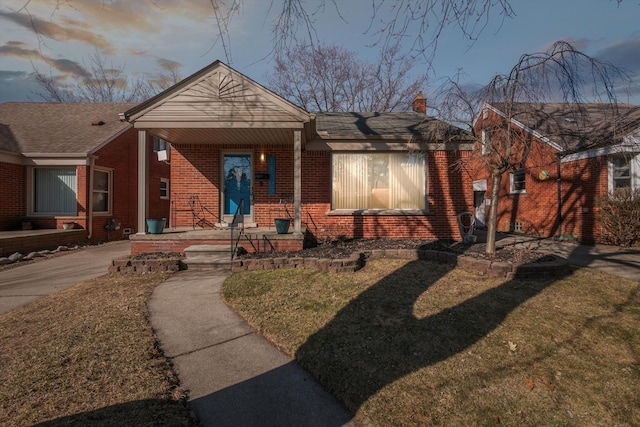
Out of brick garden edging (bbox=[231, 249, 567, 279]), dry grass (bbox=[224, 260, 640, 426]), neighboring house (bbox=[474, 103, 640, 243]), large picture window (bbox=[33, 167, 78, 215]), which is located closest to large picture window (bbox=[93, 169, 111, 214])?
large picture window (bbox=[33, 167, 78, 215])

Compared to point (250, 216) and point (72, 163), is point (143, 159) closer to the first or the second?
point (250, 216)

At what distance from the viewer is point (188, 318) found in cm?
429

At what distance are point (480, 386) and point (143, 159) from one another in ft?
28.1

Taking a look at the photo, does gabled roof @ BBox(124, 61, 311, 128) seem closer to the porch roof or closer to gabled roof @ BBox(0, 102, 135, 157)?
the porch roof

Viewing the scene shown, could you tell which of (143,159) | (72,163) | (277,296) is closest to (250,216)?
(143,159)

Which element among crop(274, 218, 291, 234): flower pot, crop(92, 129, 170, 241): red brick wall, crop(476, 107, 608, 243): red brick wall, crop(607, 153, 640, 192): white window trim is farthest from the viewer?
crop(92, 129, 170, 241): red brick wall

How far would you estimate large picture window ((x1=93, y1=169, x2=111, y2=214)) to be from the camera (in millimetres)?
13530

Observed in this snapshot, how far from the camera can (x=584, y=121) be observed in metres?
6.50

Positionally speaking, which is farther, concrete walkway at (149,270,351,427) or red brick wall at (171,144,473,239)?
red brick wall at (171,144,473,239)

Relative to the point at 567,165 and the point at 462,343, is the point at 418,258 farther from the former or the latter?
the point at 567,165

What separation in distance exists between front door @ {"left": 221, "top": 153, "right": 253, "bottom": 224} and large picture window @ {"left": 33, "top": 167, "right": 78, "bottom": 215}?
732 centimetres

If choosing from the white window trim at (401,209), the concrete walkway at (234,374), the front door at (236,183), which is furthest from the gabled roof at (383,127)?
the concrete walkway at (234,374)

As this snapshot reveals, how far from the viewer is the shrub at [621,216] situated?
9.73 metres

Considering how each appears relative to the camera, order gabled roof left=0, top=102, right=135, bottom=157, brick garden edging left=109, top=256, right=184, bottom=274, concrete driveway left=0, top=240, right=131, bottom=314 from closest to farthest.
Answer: concrete driveway left=0, top=240, right=131, bottom=314 < brick garden edging left=109, top=256, right=184, bottom=274 < gabled roof left=0, top=102, right=135, bottom=157
